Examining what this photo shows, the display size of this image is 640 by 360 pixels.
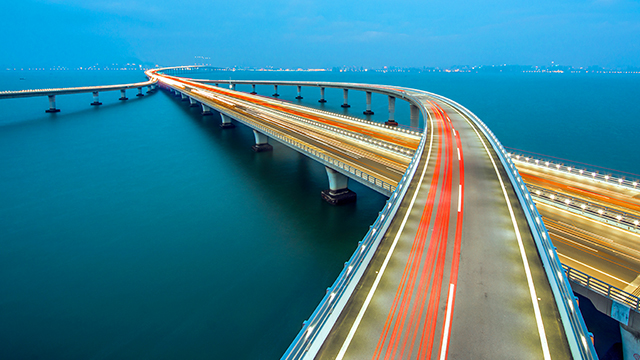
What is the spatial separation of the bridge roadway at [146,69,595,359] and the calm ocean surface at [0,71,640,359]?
411 inches

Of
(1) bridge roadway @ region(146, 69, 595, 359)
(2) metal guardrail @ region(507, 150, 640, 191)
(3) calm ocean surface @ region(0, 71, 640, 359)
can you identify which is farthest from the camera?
(2) metal guardrail @ region(507, 150, 640, 191)

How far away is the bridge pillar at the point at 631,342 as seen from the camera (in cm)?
1511

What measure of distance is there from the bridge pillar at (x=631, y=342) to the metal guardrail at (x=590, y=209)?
7.80 meters

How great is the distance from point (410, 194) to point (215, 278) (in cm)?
1765

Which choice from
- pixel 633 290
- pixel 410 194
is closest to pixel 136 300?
pixel 410 194

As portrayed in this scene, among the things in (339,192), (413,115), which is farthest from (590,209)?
(413,115)

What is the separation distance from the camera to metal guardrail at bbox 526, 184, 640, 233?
812 inches

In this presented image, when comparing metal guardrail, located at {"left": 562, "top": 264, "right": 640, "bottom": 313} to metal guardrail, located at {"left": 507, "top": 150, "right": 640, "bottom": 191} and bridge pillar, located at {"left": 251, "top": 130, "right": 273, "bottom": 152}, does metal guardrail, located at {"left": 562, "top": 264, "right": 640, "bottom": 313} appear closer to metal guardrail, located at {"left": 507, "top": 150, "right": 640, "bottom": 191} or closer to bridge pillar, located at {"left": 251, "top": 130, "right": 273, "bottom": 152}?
metal guardrail, located at {"left": 507, "top": 150, "right": 640, "bottom": 191}

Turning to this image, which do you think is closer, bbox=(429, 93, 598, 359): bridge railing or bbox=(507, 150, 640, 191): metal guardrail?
bbox=(429, 93, 598, 359): bridge railing

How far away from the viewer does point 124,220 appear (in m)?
38.2

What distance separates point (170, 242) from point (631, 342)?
35.2 m

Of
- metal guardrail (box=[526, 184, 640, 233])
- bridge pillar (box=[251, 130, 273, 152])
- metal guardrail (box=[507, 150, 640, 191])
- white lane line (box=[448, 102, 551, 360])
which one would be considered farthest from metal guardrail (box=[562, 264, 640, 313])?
bridge pillar (box=[251, 130, 273, 152])

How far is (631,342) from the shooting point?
51.0ft

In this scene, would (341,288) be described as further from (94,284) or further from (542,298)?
(94,284)
